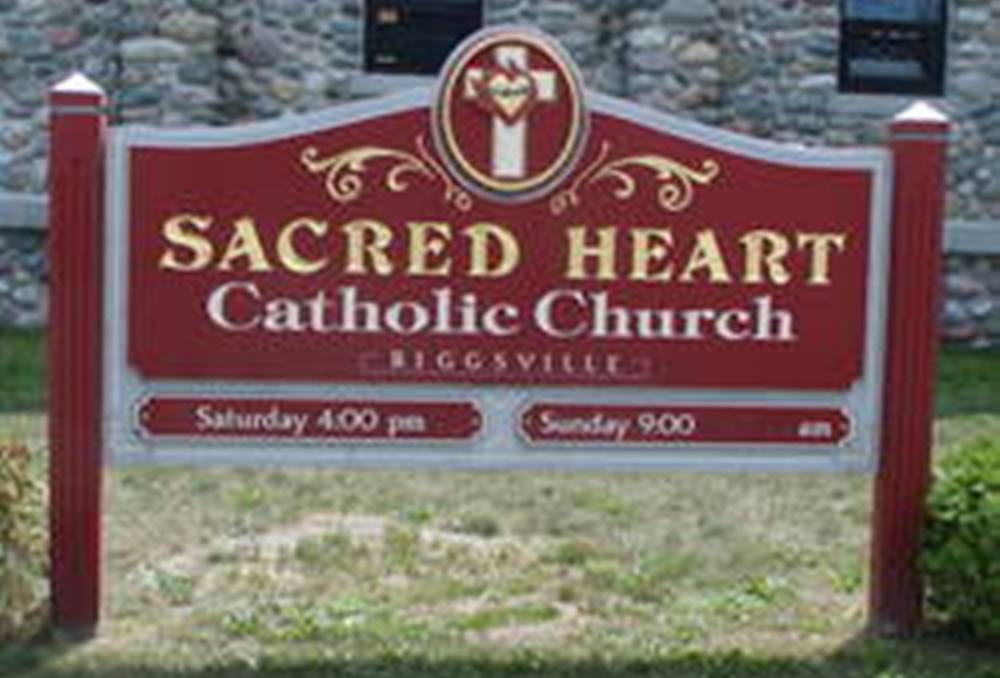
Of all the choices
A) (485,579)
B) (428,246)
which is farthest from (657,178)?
(485,579)

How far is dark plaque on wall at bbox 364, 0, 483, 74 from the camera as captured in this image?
14.7 meters

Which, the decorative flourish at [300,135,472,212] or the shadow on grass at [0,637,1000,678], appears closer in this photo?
the shadow on grass at [0,637,1000,678]

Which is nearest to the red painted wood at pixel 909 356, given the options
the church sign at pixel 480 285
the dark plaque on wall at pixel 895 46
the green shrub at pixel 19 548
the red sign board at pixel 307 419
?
the church sign at pixel 480 285

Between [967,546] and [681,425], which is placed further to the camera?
A: [681,425]

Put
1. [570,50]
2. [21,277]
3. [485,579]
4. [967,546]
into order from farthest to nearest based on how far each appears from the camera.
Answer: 1. [570,50]
2. [21,277]
3. [485,579]
4. [967,546]

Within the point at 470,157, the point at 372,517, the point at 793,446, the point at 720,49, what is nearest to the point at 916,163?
the point at 793,446

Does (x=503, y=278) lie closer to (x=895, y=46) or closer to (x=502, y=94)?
(x=502, y=94)

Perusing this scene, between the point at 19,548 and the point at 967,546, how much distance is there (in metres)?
3.07

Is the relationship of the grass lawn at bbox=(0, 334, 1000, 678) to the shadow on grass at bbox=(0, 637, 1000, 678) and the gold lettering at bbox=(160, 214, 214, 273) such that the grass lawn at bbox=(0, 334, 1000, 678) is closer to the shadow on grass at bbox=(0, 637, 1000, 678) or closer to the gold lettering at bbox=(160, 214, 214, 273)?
the shadow on grass at bbox=(0, 637, 1000, 678)

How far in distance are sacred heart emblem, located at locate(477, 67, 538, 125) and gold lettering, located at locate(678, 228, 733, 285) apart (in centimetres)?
74

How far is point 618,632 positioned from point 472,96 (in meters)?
1.90

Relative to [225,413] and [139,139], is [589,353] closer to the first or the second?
[225,413]

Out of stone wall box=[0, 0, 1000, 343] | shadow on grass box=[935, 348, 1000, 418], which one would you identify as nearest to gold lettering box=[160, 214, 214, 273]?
shadow on grass box=[935, 348, 1000, 418]

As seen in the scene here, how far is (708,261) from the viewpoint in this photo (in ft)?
21.3
